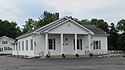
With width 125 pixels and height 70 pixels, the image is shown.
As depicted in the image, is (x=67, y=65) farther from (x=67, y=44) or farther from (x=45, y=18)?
(x=45, y=18)

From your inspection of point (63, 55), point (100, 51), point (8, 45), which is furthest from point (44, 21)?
point (63, 55)

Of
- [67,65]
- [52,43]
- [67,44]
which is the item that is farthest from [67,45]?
[67,65]

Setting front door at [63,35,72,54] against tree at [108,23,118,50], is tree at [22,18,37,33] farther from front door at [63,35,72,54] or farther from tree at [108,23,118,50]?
front door at [63,35,72,54]

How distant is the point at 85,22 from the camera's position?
95.1 meters

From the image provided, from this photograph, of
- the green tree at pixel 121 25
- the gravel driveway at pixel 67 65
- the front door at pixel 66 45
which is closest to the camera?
the gravel driveway at pixel 67 65

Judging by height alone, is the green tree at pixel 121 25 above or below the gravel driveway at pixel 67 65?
above

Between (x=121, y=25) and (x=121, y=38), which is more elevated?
(x=121, y=25)

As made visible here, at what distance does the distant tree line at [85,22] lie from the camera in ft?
252

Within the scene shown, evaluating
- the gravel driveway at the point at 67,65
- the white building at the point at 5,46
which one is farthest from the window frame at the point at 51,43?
the white building at the point at 5,46

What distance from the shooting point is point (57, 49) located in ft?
138

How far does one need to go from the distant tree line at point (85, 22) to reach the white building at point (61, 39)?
1405 centimetres

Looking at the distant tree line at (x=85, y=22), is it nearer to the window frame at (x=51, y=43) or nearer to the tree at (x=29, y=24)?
the tree at (x=29, y=24)

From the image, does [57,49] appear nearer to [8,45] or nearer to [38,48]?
[38,48]

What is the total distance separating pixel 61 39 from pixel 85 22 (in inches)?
2169
